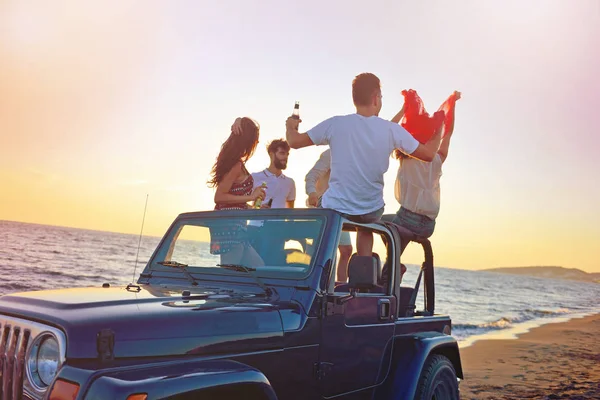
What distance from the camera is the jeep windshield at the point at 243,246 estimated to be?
3404 mm

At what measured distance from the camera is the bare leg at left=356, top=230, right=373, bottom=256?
13.1ft

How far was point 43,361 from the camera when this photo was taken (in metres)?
2.28

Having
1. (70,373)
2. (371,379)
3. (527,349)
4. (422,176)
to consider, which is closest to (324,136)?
(422,176)

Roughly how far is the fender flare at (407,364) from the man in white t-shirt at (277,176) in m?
2.46

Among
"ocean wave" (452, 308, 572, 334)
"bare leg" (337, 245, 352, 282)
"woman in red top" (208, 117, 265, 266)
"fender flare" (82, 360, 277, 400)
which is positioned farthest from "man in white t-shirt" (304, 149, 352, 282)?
"ocean wave" (452, 308, 572, 334)

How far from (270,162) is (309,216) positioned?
283 cm

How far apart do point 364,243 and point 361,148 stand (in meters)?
0.69

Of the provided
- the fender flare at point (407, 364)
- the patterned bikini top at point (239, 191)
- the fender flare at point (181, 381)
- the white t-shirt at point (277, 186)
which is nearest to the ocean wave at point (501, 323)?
the white t-shirt at point (277, 186)

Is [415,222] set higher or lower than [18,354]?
higher

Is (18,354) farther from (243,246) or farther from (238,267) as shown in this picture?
(243,246)

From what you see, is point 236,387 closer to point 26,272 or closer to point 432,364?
point 432,364

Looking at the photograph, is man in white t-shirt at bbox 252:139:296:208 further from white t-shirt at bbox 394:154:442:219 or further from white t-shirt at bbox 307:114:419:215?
white t-shirt at bbox 307:114:419:215

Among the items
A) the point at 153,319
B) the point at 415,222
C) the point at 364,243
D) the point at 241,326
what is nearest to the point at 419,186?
the point at 415,222

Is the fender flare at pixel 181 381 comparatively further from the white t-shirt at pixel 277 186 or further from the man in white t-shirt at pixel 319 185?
the white t-shirt at pixel 277 186
